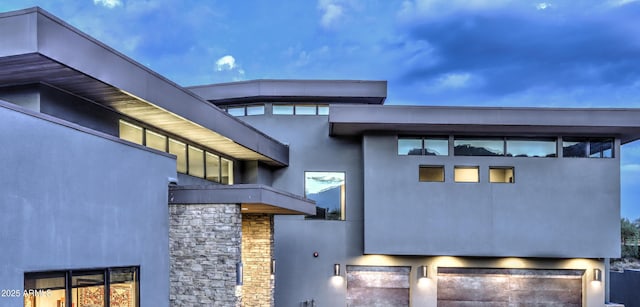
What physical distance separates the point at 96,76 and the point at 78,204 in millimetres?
1760

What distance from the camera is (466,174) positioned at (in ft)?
45.6

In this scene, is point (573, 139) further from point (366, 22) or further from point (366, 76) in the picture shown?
point (366, 76)

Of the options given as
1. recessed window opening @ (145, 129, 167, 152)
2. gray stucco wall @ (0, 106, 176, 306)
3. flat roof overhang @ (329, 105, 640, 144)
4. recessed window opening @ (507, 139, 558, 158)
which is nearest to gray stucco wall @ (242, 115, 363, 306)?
flat roof overhang @ (329, 105, 640, 144)

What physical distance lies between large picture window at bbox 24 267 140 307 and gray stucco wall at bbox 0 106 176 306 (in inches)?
4.8

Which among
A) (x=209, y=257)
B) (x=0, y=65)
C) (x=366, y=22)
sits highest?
(x=366, y=22)

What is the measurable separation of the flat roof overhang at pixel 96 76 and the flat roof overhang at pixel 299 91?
4.19m

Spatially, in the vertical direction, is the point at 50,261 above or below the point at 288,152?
below

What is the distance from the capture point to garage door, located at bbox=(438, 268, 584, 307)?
14.2 metres

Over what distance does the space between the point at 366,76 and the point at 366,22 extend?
26.1 metres

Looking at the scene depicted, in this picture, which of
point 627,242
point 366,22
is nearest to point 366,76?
point 366,22

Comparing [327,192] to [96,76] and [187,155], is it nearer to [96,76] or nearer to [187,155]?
[187,155]

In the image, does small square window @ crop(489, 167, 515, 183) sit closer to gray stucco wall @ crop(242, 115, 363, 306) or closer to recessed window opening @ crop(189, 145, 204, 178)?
gray stucco wall @ crop(242, 115, 363, 306)

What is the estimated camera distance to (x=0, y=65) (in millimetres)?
6492

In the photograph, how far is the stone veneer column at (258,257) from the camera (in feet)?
37.7
